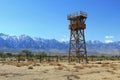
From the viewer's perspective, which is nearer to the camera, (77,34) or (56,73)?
(56,73)

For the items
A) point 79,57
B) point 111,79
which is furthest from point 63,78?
point 79,57

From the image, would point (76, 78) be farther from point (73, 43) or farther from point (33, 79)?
point (73, 43)

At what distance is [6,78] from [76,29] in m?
40.0

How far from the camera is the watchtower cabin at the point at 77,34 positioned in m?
60.6

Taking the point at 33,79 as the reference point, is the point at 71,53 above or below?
above

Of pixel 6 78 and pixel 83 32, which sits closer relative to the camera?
pixel 6 78

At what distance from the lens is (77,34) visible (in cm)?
6209

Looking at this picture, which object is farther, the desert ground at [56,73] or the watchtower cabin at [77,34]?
the watchtower cabin at [77,34]

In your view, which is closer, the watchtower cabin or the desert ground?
the desert ground

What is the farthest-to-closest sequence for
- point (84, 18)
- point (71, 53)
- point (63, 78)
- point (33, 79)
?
point (71, 53)
point (84, 18)
point (63, 78)
point (33, 79)

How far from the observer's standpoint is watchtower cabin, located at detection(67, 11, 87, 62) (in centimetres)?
6056

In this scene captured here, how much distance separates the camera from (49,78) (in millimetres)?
24141

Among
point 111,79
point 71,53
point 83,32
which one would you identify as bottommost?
point 111,79

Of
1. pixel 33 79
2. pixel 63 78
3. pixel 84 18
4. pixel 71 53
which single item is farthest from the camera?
pixel 71 53
